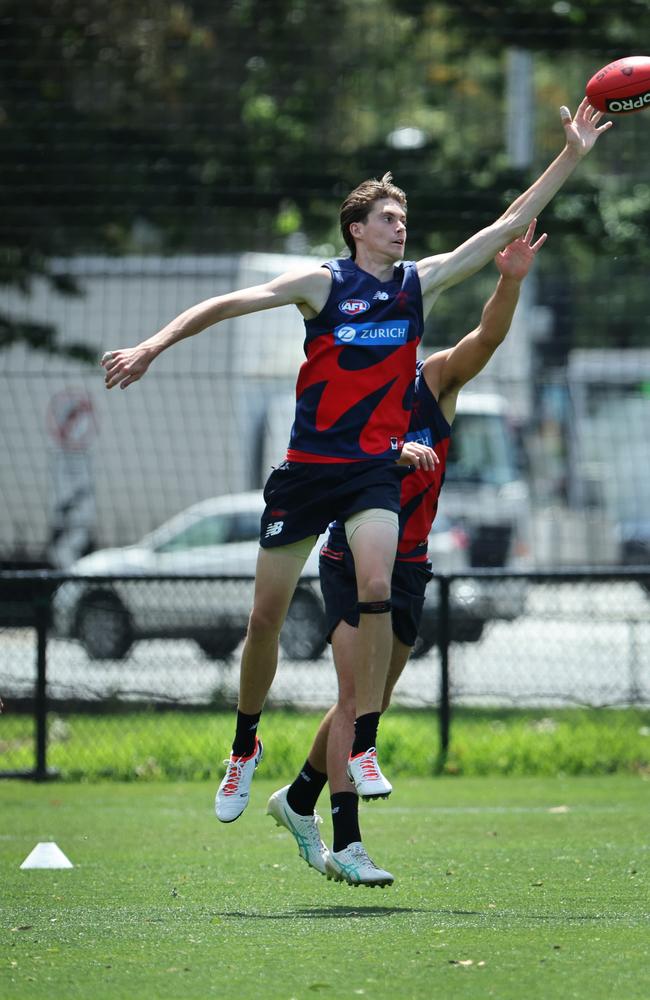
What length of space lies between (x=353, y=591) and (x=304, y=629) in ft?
15.8

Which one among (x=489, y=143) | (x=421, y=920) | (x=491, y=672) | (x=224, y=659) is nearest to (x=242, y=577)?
(x=224, y=659)

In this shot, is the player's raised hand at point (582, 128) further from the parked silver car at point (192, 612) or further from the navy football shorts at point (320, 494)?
the parked silver car at point (192, 612)

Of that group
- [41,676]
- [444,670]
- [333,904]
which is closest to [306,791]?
[333,904]

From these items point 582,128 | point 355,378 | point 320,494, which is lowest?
point 320,494

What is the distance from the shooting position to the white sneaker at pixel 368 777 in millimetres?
5512

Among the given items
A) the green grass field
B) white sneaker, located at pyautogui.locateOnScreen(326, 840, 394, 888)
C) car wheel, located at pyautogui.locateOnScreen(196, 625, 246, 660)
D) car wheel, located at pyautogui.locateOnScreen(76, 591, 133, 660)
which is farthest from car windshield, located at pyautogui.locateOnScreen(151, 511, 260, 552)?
white sneaker, located at pyautogui.locateOnScreen(326, 840, 394, 888)

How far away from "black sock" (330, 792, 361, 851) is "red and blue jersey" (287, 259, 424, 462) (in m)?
1.20

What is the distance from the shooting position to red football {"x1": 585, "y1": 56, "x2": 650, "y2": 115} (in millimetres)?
6121

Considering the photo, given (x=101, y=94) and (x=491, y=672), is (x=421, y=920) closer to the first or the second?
(x=491, y=672)

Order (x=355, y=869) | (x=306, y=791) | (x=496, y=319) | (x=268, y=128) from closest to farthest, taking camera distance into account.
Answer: (x=355, y=869) → (x=496, y=319) → (x=306, y=791) → (x=268, y=128)

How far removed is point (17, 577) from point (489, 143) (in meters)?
6.58

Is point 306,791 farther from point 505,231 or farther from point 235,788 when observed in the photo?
point 505,231

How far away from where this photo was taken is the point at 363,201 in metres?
6.10

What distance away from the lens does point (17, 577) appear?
9.98 meters
